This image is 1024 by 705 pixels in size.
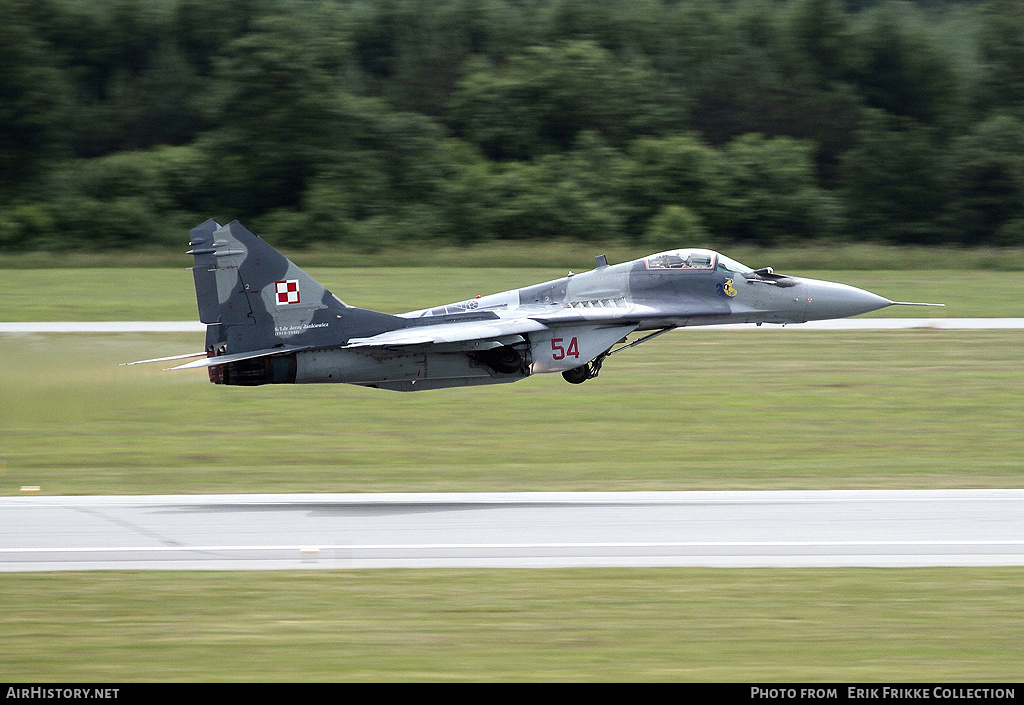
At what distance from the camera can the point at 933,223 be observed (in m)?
59.2

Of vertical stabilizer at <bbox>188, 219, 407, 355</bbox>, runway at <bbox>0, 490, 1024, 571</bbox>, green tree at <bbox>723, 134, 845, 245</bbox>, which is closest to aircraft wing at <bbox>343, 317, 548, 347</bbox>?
vertical stabilizer at <bbox>188, 219, 407, 355</bbox>

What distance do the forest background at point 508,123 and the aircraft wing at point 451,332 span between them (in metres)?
32.9

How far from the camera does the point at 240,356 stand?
57.3 ft

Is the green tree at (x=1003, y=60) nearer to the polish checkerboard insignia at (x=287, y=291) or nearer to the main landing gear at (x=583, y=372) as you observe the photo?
the main landing gear at (x=583, y=372)

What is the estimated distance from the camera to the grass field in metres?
10.3

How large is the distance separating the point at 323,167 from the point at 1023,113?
39.0 m

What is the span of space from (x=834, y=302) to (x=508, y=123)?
4436 centimetres

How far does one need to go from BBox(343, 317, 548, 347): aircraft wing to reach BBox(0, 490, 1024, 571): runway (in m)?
2.84

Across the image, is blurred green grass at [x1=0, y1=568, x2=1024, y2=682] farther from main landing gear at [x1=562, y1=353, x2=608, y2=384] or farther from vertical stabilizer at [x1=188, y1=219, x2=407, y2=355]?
main landing gear at [x1=562, y1=353, x2=608, y2=384]

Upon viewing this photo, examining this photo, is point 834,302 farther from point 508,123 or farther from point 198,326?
point 508,123

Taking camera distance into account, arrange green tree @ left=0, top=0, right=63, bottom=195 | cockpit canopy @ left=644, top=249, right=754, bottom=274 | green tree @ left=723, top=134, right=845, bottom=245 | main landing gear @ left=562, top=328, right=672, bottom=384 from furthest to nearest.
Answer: green tree @ left=0, top=0, right=63, bottom=195 → green tree @ left=723, top=134, right=845, bottom=245 → main landing gear @ left=562, top=328, right=672, bottom=384 → cockpit canopy @ left=644, top=249, right=754, bottom=274

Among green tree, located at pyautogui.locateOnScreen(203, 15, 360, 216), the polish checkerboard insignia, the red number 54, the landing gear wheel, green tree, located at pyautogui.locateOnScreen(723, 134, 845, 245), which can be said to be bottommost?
the landing gear wheel
